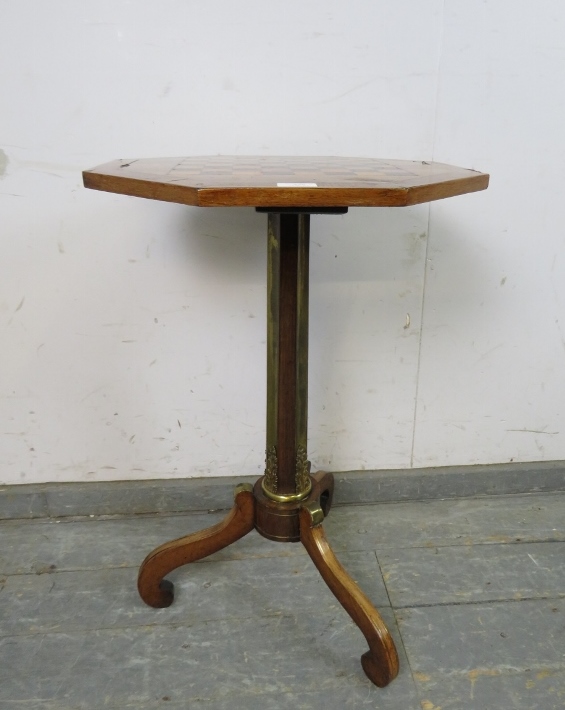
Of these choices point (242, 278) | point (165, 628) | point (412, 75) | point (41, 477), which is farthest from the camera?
point (41, 477)

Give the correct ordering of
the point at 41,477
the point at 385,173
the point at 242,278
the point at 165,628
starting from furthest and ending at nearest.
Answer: the point at 41,477 < the point at 242,278 < the point at 165,628 < the point at 385,173

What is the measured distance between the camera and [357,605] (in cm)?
134

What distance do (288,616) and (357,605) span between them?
236mm

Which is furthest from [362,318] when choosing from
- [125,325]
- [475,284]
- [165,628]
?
[165,628]

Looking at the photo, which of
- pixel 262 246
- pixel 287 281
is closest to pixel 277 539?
pixel 287 281

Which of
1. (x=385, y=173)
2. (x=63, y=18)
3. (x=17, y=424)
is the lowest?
(x=17, y=424)

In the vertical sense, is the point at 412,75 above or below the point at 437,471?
above

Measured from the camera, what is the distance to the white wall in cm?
153

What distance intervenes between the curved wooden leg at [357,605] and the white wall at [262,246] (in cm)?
48

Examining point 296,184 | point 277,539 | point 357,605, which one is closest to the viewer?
point 296,184

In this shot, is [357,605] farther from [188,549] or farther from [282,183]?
[282,183]

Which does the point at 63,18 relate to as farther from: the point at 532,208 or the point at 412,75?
the point at 532,208

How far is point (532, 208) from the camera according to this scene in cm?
173

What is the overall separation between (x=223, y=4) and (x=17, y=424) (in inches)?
48.0
